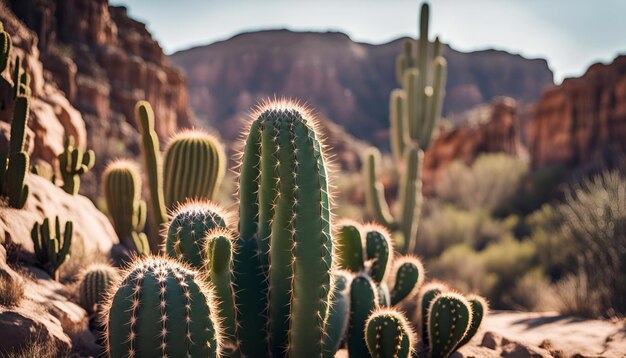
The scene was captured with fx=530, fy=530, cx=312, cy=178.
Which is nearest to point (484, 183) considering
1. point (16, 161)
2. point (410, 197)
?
point (410, 197)

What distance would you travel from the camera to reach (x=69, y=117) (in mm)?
7773

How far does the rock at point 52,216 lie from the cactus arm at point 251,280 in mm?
2249

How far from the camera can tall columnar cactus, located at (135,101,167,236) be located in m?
5.88

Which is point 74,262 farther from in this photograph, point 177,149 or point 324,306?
point 324,306

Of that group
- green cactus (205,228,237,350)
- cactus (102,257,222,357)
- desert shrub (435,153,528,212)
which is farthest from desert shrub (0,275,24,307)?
desert shrub (435,153,528,212)

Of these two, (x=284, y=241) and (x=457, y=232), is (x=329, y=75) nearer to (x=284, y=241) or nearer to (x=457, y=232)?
(x=457, y=232)

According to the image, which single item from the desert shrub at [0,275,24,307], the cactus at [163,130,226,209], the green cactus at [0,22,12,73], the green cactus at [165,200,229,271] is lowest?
the desert shrub at [0,275,24,307]

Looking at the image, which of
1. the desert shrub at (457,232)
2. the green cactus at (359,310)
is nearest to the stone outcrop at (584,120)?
the desert shrub at (457,232)

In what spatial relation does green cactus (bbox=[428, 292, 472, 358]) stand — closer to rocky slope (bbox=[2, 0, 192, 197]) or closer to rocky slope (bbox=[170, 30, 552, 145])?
rocky slope (bbox=[2, 0, 192, 197])

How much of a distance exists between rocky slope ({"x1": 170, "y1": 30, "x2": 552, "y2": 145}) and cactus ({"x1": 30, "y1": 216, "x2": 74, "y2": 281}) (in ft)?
195

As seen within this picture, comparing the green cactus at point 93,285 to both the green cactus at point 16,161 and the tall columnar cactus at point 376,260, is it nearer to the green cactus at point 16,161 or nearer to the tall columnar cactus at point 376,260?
the green cactus at point 16,161

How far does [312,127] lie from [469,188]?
18.5 m

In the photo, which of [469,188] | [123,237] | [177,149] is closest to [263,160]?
[177,149]

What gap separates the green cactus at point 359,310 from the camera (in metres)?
4.14
